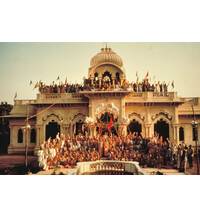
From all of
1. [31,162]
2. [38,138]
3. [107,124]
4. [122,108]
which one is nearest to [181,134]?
[122,108]

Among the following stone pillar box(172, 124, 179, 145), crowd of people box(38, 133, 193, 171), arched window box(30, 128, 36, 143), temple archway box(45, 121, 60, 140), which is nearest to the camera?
crowd of people box(38, 133, 193, 171)

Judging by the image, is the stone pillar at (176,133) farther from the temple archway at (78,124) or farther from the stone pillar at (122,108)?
the temple archway at (78,124)

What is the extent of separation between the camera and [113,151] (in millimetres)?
8320

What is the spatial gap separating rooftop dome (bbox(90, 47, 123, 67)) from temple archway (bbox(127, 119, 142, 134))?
1741 mm

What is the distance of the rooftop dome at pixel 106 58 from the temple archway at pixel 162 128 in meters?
2.13

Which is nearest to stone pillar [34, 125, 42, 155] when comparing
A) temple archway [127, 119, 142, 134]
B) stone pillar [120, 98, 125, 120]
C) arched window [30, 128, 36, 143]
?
arched window [30, 128, 36, 143]

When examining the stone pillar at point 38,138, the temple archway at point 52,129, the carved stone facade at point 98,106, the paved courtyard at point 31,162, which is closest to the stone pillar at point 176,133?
the carved stone facade at point 98,106

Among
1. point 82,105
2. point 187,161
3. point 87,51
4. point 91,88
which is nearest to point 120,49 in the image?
point 87,51

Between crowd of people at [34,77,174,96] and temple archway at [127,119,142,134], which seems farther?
temple archway at [127,119,142,134]

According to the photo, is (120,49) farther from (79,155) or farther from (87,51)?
(79,155)

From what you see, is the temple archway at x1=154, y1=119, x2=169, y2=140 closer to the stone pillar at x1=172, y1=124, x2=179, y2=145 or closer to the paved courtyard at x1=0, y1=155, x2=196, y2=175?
the stone pillar at x1=172, y1=124, x2=179, y2=145

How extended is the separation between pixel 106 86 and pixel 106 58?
1001 millimetres

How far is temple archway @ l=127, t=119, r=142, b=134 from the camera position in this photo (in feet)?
31.4

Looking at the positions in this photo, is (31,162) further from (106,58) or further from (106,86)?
(106,58)
